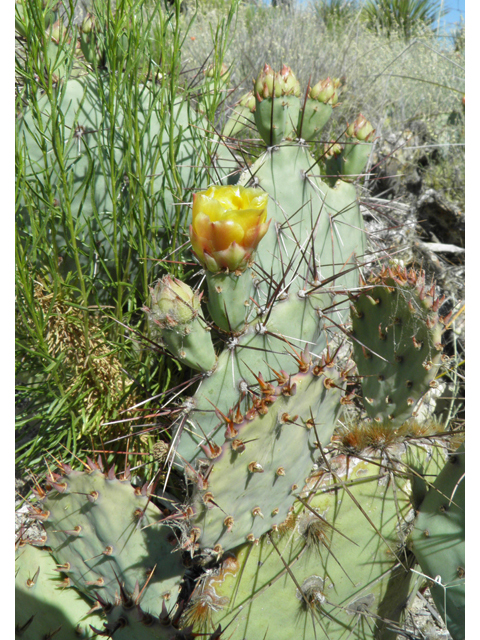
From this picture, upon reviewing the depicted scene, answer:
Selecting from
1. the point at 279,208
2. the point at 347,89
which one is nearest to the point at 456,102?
the point at 347,89

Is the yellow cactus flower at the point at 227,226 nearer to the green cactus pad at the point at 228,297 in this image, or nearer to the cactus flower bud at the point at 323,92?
the green cactus pad at the point at 228,297

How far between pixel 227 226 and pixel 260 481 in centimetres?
47

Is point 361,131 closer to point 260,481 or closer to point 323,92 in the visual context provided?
point 323,92

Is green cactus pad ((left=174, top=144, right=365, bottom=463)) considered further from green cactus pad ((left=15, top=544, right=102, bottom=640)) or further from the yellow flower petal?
green cactus pad ((left=15, top=544, right=102, bottom=640))

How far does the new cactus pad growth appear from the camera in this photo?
0.79m

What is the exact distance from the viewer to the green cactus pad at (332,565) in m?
0.95

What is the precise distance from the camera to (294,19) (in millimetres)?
4340

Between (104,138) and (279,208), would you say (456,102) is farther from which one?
(104,138)

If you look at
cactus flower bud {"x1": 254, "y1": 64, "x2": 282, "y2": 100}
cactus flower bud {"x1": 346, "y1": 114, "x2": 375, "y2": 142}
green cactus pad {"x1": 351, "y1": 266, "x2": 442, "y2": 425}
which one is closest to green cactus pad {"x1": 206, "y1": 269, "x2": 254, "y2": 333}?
green cactus pad {"x1": 351, "y1": 266, "x2": 442, "y2": 425}

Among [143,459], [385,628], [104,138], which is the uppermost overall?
[104,138]

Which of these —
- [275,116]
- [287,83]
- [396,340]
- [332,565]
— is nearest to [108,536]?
[332,565]

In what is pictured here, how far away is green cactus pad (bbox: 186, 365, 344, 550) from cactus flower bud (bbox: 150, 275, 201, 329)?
191mm

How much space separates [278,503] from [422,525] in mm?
312

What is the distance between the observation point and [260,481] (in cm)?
84
